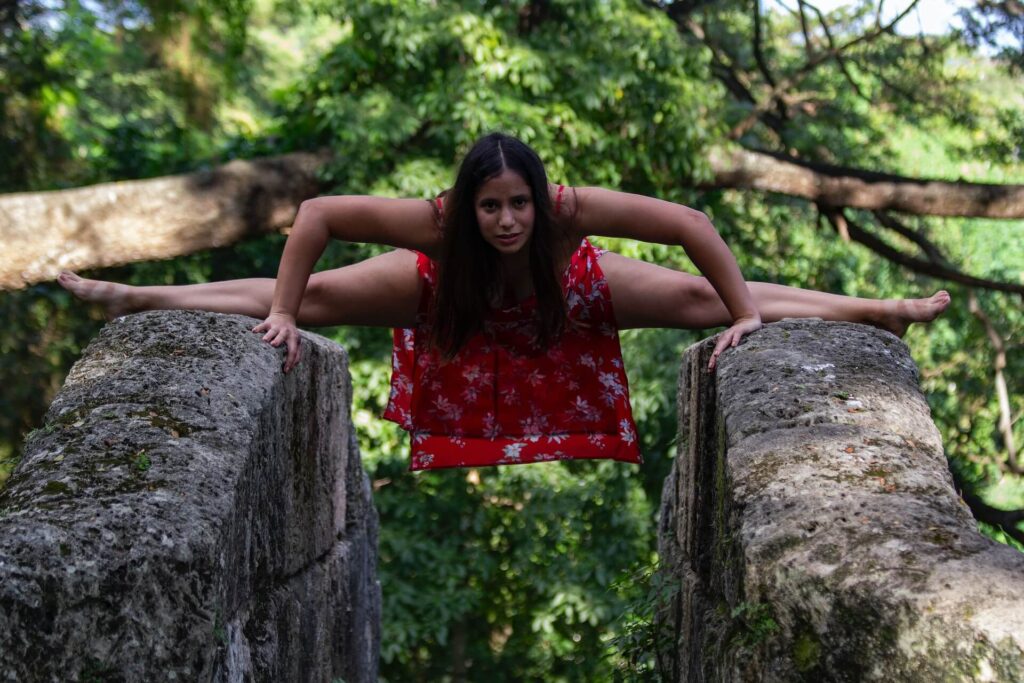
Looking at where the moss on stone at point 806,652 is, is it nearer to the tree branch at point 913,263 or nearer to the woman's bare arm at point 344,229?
the woman's bare arm at point 344,229

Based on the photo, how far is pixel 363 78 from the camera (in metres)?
8.85

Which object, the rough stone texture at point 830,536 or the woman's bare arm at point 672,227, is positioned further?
the woman's bare arm at point 672,227

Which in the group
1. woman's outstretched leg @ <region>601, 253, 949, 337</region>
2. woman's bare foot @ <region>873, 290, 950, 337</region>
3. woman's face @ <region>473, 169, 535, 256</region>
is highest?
woman's face @ <region>473, 169, 535, 256</region>

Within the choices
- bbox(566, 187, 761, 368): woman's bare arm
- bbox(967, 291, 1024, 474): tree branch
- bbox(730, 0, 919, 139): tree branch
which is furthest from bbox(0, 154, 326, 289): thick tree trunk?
bbox(967, 291, 1024, 474): tree branch

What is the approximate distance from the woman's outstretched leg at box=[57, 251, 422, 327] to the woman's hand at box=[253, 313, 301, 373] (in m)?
0.30

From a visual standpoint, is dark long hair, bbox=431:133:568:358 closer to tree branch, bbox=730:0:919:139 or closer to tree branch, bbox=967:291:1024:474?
tree branch, bbox=730:0:919:139

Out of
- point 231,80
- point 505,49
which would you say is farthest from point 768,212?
point 231,80

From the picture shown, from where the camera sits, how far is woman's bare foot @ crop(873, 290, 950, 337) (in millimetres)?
3557

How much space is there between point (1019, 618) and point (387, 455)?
7.45 metres

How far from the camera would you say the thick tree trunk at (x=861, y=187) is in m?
9.32

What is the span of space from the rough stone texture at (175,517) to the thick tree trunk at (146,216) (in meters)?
4.46

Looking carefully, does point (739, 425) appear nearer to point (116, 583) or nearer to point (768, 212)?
point (116, 583)

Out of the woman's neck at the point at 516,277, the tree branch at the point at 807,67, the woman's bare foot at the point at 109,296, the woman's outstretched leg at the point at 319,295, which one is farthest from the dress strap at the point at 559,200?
the tree branch at the point at 807,67

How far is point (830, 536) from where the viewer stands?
6.73 feet
